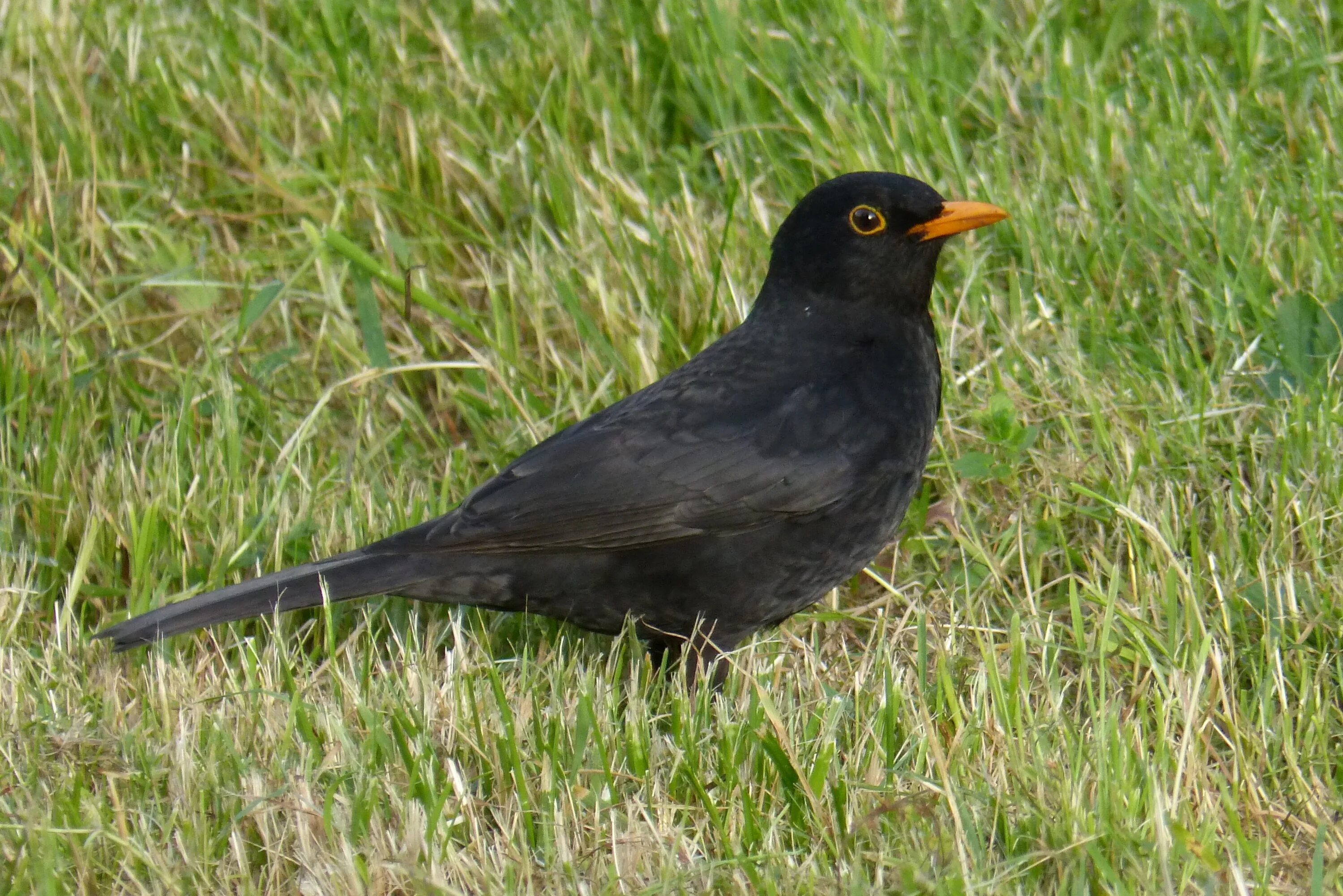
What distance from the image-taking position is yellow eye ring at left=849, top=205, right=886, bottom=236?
4391 mm

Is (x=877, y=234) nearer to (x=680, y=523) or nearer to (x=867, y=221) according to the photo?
(x=867, y=221)

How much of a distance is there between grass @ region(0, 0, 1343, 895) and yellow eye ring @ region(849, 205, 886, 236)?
24.6 inches

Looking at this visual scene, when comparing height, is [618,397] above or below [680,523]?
above

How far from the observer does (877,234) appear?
4391 millimetres

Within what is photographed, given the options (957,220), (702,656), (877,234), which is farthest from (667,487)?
(957,220)

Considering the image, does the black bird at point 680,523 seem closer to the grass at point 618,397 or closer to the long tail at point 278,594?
the long tail at point 278,594

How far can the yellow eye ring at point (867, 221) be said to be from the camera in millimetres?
4391

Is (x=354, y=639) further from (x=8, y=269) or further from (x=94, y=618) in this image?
(x=8, y=269)

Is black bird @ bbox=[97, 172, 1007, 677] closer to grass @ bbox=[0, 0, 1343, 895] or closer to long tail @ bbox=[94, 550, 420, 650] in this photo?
long tail @ bbox=[94, 550, 420, 650]

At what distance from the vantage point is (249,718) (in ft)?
11.9

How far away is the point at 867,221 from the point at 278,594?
71.3 inches

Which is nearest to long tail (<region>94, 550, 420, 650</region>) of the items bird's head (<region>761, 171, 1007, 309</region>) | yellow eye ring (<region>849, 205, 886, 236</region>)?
bird's head (<region>761, 171, 1007, 309</region>)

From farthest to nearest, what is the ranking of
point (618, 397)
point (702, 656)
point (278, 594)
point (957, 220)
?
1. point (618, 397)
2. point (957, 220)
3. point (702, 656)
4. point (278, 594)

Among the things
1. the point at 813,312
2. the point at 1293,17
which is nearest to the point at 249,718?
the point at 813,312
